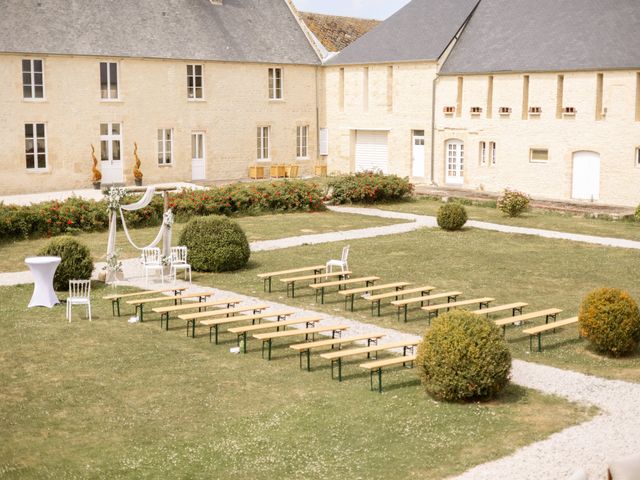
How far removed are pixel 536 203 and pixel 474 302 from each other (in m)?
17.7

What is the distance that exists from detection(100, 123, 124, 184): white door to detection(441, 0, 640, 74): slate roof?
554 inches

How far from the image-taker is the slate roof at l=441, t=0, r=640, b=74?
3381cm

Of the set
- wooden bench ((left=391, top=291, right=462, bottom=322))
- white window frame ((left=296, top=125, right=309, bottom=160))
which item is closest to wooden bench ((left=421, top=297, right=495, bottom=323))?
wooden bench ((left=391, top=291, right=462, bottom=322))

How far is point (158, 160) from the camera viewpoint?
1535 inches

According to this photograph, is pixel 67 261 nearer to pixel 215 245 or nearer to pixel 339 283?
pixel 215 245

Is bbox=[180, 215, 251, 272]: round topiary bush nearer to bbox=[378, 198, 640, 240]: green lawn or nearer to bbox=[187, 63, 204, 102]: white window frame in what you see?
bbox=[378, 198, 640, 240]: green lawn

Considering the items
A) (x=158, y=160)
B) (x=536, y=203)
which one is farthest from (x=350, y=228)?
(x=158, y=160)

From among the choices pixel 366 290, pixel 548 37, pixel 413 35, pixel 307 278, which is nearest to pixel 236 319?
pixel 366 290

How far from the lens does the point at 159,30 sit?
128ft

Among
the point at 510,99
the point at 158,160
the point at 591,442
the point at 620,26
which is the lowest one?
the point at 591,442

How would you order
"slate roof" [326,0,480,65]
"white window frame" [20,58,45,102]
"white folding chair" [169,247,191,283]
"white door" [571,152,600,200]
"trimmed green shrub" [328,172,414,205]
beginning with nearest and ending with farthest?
1. "white folding chair" [169,247,191,283]
2. "trimmed green shrub" [328,172,414,205]
3. "white door" [571,152,600,200]
4. "white window frame" [20,58,45,102]
5. "slate roof" [326,0,480,65]

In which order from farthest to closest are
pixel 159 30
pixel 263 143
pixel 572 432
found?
pixel 263 143, pixel 159 30, pixel 572 432

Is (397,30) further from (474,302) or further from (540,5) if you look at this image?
(474,302)

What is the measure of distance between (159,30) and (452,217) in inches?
713
